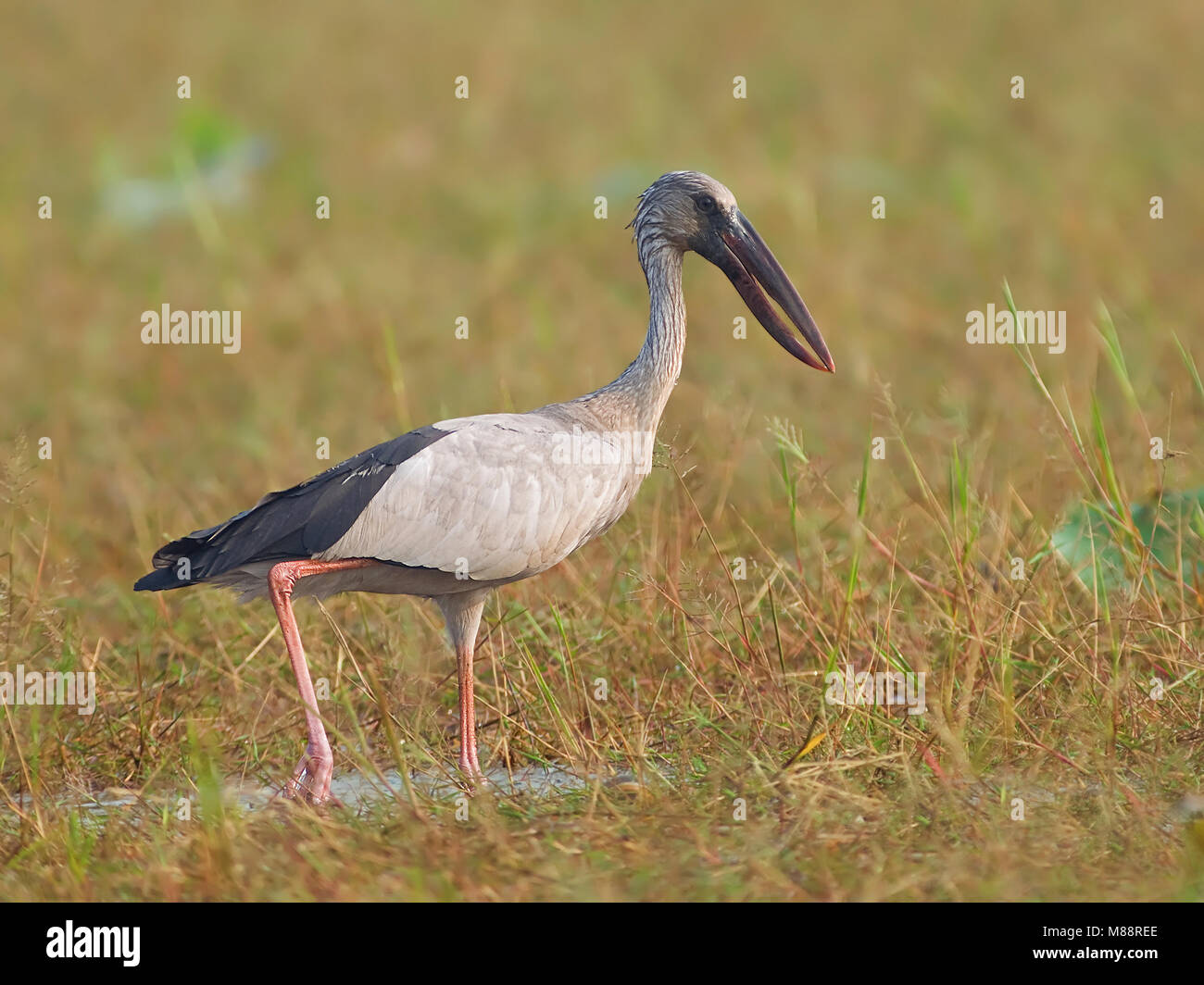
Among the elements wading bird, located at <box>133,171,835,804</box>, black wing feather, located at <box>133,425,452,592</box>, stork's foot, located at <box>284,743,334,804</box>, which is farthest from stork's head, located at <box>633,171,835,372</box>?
stork's foot, located at <box>284,743,334,804</box>

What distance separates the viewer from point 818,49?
16109 millimetres

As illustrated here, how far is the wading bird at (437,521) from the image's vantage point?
477 cm

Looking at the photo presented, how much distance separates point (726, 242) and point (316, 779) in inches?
84.5

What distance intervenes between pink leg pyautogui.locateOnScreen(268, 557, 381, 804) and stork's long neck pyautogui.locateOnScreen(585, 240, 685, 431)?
35.7 inches

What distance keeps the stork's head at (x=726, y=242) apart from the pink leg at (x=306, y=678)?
1.49 meters

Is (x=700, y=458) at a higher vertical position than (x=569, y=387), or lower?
lower

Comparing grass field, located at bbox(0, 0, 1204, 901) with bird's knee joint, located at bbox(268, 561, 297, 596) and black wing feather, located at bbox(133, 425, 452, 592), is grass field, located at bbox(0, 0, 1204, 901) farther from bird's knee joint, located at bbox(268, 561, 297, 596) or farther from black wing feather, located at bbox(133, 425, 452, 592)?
black wing feather, located at bbox(133, 425, 452, 592)

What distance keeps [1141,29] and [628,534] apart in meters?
11.6

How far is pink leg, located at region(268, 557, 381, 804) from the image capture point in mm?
4582

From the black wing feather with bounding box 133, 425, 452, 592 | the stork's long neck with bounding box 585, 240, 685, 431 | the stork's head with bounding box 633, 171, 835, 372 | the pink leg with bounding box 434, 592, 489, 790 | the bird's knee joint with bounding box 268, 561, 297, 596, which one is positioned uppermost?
the stork's head with bounding box 633, 171, 835, 372

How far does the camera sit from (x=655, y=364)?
5176mm

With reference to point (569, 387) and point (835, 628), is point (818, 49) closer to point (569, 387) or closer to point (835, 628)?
point (569, 387)
